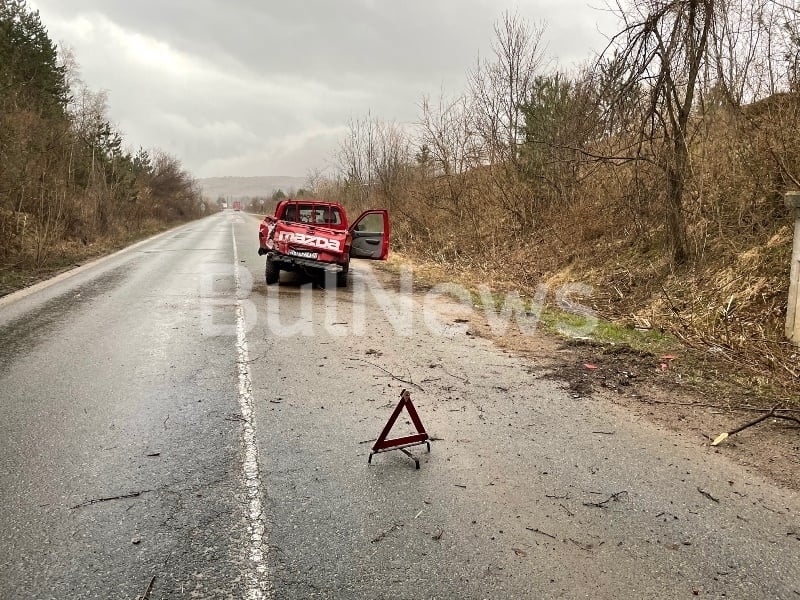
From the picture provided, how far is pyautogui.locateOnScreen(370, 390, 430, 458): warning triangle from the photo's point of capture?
3805 millimetres

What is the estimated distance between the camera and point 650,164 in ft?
33.3

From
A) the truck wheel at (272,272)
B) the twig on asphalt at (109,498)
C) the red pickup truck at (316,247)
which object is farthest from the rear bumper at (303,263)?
the twig on asphalt at (109,498)

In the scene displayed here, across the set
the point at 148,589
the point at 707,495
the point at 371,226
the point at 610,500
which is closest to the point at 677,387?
the point at 707,495

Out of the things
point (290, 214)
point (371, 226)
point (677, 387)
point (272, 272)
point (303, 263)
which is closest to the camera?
point (677, 387)

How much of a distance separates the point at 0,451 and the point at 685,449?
5.18 m

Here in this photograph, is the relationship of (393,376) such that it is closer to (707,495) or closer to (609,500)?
(609,500)

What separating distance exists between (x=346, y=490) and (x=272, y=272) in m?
9.33

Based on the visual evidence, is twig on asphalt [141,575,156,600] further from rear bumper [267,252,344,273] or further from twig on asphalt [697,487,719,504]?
rear bumper [267,252,344,273]

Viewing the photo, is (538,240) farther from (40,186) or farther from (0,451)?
(40,186)

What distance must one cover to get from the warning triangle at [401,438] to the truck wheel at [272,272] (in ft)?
28.4

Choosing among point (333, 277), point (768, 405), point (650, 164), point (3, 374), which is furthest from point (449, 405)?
point (333, 277)

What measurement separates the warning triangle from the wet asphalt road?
0.38 feet

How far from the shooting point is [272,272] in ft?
40.1

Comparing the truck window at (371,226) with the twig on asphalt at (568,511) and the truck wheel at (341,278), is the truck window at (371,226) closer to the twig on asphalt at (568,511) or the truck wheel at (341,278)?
the truck wheel at (341,278)
